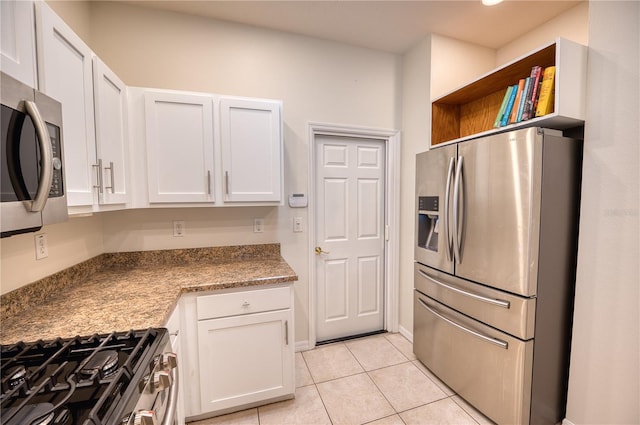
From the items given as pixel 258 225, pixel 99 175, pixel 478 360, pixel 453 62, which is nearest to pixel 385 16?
pixel 453 62

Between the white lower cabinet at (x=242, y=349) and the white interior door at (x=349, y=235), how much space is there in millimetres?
872

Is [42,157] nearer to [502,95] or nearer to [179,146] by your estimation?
[179,146]

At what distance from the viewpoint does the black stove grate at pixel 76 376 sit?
0.69 meters

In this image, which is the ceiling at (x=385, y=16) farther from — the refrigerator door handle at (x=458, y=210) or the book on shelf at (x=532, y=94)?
the refrigerator door handle at (x=458, y=210)

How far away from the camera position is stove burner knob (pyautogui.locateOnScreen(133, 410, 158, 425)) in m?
0.74

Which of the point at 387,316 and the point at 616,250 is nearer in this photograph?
the point at 616,250

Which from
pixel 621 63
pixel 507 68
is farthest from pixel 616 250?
pixel 507 68

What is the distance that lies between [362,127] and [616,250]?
→ 192 centimetres

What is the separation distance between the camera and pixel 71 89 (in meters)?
1.19

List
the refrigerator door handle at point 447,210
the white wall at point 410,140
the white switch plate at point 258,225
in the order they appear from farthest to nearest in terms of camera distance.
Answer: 1. the white wall at point 410,140
2. the white switch plate at point 258,225
3. the refrigerator door handle at point 447,210

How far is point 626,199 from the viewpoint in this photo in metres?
→ 1.38

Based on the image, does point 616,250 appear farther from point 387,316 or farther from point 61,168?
point 61,168

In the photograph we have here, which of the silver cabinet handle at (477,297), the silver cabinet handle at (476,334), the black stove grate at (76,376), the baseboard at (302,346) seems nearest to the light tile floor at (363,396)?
the baseboard at (302,346)

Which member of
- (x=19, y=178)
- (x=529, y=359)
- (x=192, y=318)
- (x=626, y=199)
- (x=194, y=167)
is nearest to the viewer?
(x=19, y=178)
